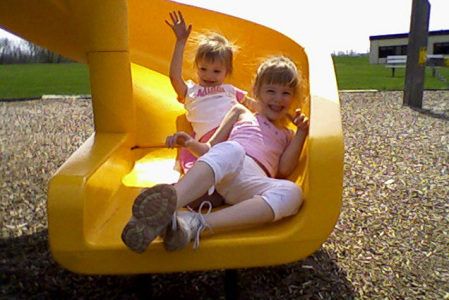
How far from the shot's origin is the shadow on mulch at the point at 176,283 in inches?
70.8

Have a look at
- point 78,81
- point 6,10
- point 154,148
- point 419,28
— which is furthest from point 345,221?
point 78,81

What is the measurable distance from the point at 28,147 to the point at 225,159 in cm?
249

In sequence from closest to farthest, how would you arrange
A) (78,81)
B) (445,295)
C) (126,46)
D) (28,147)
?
(445,295)
(126,46)
(28,147)
(78,81)

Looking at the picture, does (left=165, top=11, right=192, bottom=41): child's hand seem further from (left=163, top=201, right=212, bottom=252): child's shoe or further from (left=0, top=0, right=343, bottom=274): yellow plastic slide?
(left=163, top=201, right=212, bottom=252): child's shoe

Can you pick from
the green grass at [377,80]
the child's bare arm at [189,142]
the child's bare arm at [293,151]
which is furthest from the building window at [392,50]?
the child's bare arm at [189,142]

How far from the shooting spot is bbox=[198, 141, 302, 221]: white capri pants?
1558mm

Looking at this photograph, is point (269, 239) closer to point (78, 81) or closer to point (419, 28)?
point (419, 28)

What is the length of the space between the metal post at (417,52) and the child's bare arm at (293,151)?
4.72 m

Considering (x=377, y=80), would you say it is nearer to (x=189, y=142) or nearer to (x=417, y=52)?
(x=417, y=52)

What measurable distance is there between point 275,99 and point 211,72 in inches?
20.6

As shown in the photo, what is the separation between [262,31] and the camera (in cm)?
272

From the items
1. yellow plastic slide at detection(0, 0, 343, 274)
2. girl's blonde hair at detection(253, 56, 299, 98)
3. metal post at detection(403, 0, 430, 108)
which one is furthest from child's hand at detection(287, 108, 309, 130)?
metal post at detection(403, 0, 430, 108)

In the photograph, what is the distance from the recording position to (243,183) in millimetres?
1721

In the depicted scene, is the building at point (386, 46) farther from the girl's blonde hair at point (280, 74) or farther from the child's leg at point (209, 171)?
the child's leg at point (209, 171)
